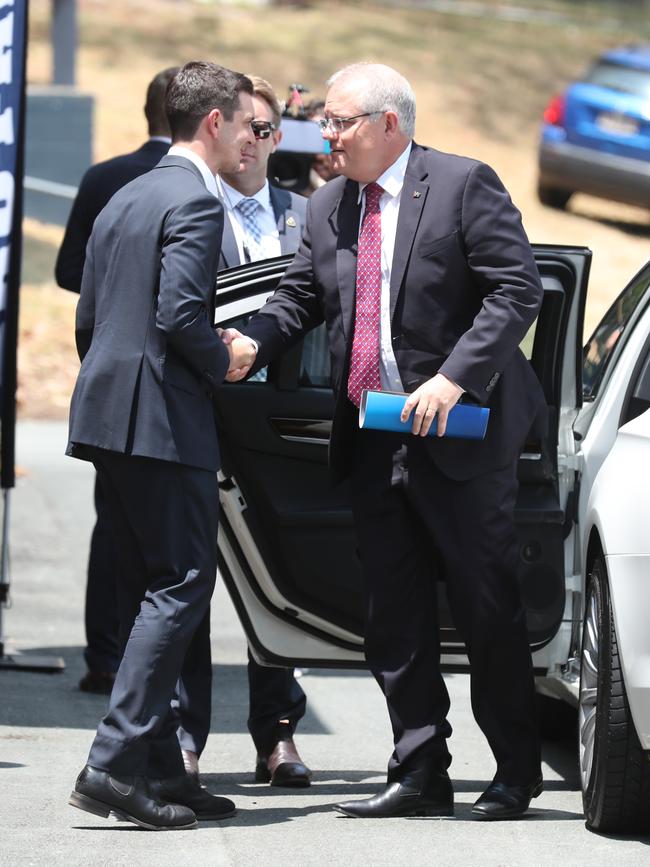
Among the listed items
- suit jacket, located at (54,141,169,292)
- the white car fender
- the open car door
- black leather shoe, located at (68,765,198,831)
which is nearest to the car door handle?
the open car door

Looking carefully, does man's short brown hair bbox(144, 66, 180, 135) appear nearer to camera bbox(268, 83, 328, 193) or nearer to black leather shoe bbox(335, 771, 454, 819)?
camera bbox(268, 83, 328, 193)

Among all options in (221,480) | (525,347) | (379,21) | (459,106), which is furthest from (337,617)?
(379,21)

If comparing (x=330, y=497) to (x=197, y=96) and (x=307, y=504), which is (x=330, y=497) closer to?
(x=307, y=504)

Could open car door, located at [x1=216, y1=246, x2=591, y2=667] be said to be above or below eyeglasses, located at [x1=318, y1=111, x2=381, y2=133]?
below

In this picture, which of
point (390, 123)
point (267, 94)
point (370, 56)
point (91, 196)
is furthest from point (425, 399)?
point (370, 56)

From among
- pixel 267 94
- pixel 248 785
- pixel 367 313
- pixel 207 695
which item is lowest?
pixel 248 785

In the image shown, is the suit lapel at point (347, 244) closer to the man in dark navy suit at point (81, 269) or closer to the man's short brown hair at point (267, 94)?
the man's short brown hair at point (267, 94)

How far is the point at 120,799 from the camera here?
4359 millimetres

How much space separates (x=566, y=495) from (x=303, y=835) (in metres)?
1.33

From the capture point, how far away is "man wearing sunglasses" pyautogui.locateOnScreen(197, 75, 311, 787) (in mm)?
5172

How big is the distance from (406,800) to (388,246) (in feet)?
4.99

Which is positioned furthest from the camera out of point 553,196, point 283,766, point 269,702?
point 553,196

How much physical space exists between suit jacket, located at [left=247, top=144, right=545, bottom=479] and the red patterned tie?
34 millimetres

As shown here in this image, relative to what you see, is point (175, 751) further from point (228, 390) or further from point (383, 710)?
point (383, 710)
